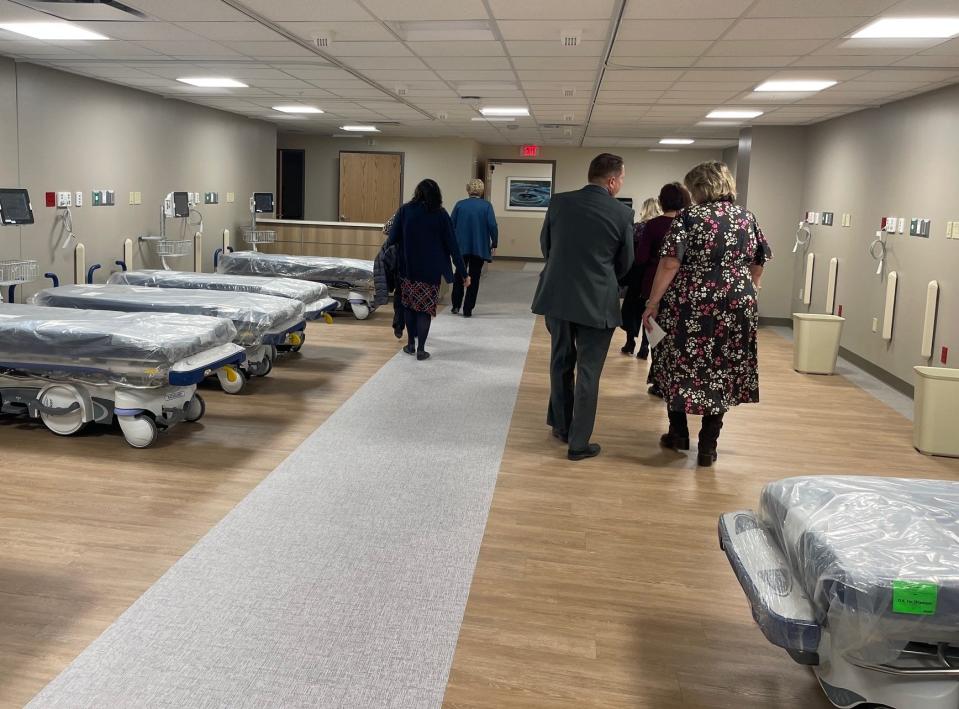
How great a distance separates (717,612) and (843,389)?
418 centimetres

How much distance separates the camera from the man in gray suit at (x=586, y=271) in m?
4.07

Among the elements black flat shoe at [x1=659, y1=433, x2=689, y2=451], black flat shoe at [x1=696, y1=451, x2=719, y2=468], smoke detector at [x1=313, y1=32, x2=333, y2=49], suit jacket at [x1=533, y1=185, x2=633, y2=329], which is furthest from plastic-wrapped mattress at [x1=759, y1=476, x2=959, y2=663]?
smoke detector at [x1=313, y1=32, x2=333, y2=49]

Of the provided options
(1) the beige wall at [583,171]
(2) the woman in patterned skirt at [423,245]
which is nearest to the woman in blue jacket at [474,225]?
(2) the woman in patterned skirt at [423,245]

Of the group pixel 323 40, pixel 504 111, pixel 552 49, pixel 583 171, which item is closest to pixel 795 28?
pixel 552 49

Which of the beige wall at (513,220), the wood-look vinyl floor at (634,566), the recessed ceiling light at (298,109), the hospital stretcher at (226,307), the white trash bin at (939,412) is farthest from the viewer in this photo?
the beige wall at (513,220)

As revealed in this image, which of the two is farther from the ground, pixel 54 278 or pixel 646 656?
pixel 54 278

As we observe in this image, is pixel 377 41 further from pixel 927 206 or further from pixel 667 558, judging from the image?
pixel 927 206

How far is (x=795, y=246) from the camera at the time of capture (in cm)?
949

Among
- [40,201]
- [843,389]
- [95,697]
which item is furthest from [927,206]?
[40,201]

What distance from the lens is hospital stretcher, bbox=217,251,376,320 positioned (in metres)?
8.52

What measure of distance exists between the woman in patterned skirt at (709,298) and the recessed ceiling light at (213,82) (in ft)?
15.5

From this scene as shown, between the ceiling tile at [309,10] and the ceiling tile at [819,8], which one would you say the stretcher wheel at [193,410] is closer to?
the ceiling tile at [309,10]

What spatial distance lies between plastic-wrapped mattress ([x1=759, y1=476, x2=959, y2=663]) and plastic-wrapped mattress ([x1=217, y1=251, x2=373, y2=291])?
21.9 feet

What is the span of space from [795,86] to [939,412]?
9.69 ft
